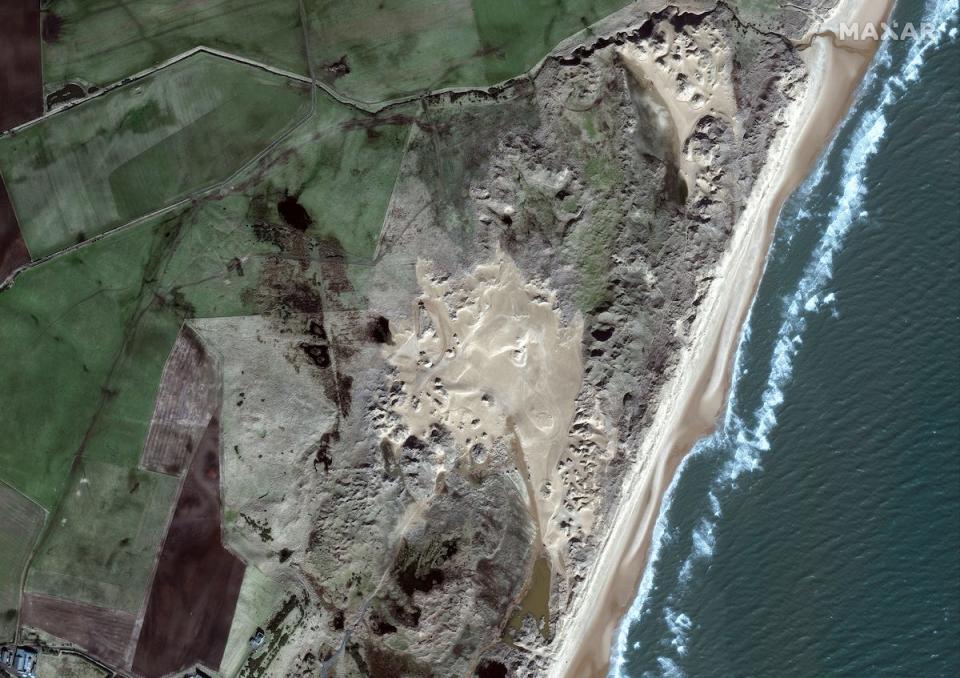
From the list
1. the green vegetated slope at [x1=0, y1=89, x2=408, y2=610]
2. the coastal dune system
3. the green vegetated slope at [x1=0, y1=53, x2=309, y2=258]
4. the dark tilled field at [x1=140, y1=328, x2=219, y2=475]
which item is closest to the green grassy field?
the coastal dune system

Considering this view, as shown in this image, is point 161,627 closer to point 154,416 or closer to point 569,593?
point 154,416

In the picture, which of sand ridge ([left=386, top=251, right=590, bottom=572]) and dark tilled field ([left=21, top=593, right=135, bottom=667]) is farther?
dark tilled field ([left=21, top=593, right=135, bottom=667])

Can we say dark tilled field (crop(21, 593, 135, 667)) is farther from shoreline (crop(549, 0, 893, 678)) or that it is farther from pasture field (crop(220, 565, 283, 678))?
shoreline (crop(549, 0, 893, 678))

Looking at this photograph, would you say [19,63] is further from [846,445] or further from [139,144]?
[846,445]

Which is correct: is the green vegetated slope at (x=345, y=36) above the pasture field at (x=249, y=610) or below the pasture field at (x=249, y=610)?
above

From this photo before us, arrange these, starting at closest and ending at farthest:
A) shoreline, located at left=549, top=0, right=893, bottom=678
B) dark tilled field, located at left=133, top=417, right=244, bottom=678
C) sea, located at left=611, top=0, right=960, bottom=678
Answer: sea, located at left=611, top=0, right=960, bottom=678, dark tilled field, located at left=133, top=417, right=244, bottom=678, shoreline, located at left=549, top=0, right=893, bottom=678

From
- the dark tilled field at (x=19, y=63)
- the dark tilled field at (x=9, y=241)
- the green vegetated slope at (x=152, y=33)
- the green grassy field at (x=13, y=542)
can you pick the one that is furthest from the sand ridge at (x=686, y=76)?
the green grassy field at (x=13, y=542)

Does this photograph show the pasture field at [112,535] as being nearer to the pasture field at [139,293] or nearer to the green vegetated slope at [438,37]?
the pasture field at [139,293]

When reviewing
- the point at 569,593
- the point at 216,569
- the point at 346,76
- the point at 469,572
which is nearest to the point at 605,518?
the point at 569,593

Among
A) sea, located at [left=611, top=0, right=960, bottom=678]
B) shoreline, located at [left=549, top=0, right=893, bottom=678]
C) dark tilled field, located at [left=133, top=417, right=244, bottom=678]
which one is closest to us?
sea, located at [left=611, top=0, right=960, bottom=678]
